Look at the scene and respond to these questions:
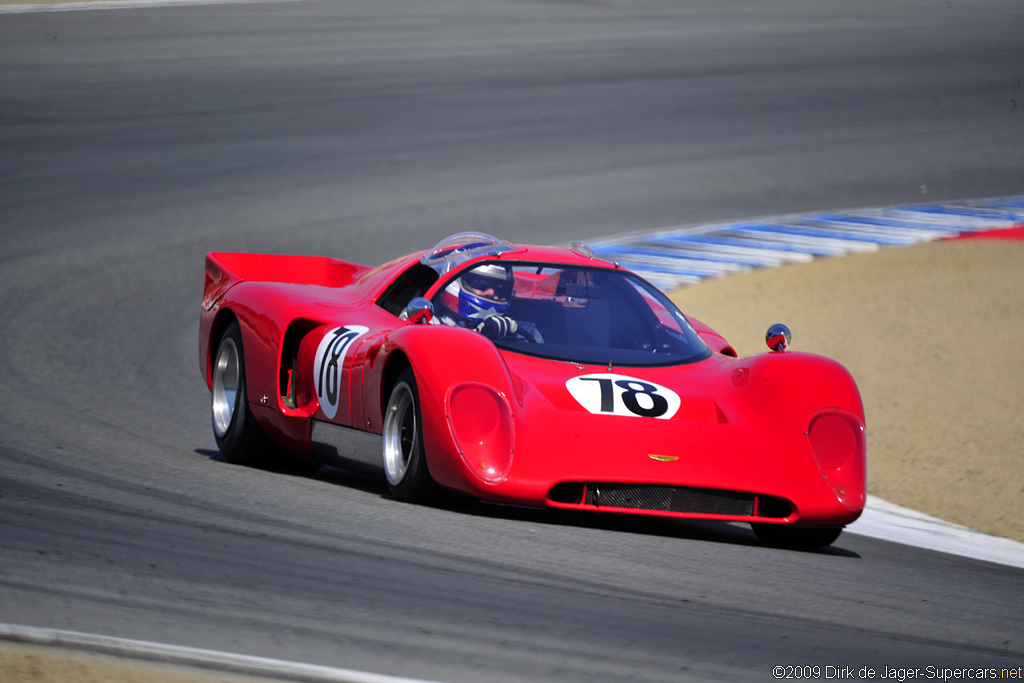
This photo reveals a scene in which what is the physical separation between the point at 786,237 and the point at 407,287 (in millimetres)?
6700

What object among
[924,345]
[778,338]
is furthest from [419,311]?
[924,345]

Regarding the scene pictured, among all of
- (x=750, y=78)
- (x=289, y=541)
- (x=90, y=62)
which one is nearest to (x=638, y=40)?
(x=750, y=78)

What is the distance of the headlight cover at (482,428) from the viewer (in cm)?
483

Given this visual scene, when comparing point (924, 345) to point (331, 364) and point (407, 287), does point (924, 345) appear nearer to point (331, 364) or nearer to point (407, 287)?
point (407, 287)

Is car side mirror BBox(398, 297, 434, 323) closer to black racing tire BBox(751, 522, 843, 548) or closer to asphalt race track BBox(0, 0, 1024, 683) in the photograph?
asphalt race track BBox(0, 0, 1024, 683)

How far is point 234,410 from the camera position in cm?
662

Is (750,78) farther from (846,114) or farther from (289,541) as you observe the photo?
(289,541)

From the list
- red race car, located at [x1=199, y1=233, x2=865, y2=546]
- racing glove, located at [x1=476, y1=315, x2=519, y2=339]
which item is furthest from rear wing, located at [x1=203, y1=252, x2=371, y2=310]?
racing glove, located at [x1=476, y1=315, x2=519, y2=339]

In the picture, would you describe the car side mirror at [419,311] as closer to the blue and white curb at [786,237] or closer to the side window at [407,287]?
the side window at [407,287]

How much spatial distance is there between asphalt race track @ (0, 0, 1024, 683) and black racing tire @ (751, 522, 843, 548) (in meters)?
0.09

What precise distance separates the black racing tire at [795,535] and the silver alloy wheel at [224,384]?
2.65 metres

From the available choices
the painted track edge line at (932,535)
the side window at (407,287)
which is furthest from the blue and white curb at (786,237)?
the side window at (407,287)

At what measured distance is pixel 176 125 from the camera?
47.7ft

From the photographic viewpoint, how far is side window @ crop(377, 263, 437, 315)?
6207mm
